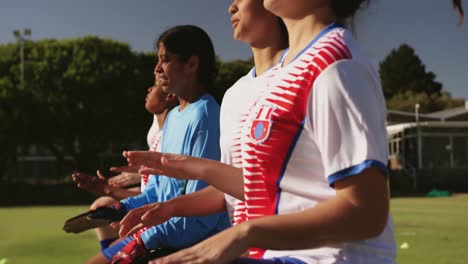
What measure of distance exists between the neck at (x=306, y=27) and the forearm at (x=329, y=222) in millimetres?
515

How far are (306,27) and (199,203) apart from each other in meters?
0.85

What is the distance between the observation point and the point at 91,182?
11.9ft

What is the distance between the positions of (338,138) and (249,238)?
0.95 feet

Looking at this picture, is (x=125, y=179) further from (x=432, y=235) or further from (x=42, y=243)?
(x=432, y=235)

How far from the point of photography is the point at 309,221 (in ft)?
5.24

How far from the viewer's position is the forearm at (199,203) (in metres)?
2.54

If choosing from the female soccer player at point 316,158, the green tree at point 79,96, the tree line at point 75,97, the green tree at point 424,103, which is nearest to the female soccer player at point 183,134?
the female soccer player at point 316,158

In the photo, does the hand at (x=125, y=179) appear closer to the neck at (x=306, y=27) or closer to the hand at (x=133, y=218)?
the hand at (x=133, y=218)

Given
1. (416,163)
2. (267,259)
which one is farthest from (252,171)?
(416,163)

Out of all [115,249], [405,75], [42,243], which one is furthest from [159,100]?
[405,75]

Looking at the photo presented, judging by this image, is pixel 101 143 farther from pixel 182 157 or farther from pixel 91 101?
pixel 182 157

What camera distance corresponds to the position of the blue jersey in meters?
3.61

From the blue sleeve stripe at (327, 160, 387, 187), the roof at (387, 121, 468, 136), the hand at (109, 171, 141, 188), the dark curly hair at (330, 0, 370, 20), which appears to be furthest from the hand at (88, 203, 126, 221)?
the roof at (387, 121, 468, 136)

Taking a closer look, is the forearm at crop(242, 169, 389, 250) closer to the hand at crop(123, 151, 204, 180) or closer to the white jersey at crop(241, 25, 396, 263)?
the white jersey at crop(241, 25, 396, 263)
